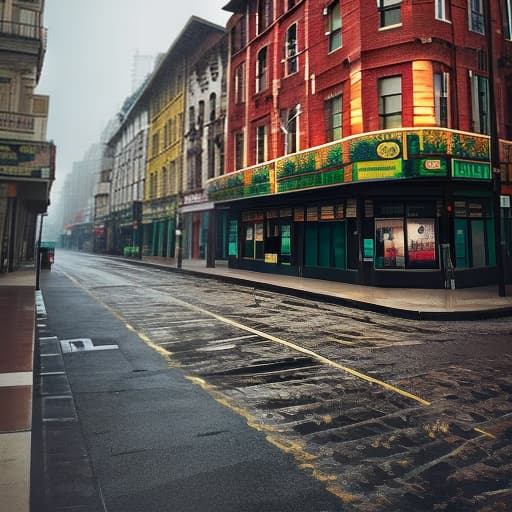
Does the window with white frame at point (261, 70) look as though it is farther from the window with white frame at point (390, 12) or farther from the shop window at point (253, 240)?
the window with white frame at point (390, 12)

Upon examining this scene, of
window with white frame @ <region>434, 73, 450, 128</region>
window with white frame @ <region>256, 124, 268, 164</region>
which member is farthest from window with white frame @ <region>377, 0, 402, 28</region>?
window with white frame @ <region>256, 124, 268, 164</region>

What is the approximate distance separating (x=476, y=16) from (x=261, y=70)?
11.6 m

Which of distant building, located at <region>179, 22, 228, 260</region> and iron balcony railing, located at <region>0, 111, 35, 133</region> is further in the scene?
distant building, located at <region>179, 22, 228, 260</region>

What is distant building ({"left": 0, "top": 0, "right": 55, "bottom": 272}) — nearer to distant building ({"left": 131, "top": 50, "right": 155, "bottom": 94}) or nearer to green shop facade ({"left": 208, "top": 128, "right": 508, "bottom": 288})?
green shop facade ({"left": 208, "top": 128, "right": 508, "bottom": 288})

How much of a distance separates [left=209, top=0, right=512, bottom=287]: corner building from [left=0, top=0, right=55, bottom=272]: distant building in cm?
1119

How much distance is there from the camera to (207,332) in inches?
318

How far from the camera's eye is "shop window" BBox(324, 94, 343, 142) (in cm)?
1828

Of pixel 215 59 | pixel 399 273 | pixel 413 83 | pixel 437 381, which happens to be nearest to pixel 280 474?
pixel 437 381

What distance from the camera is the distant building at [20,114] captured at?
1889cm

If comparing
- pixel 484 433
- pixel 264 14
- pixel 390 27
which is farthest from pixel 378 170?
pixel 264 14

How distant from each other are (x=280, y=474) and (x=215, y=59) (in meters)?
34.0

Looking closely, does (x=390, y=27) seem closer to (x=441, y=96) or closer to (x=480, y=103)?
(x=441, y=96)

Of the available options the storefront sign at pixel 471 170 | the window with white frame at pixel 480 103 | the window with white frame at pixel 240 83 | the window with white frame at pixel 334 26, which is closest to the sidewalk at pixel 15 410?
the storefront sign at pixel 471 170

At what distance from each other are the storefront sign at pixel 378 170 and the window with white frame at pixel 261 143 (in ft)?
28.9
